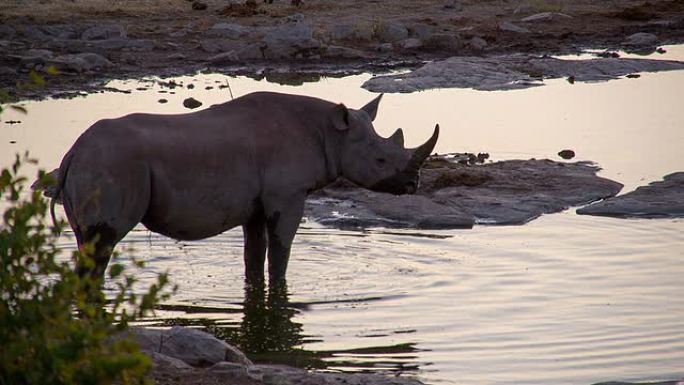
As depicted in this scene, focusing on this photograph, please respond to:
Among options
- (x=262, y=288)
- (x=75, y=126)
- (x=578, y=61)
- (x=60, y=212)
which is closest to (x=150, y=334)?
(x=262, y=288)

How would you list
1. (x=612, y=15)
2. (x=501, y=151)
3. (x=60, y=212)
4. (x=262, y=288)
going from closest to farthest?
(x=262, y=288)
(x=60, y=212)
(x=501, y=151)
(x=612, y=15)

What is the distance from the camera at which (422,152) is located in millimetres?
10383

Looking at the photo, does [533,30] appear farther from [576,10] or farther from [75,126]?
[75,126]

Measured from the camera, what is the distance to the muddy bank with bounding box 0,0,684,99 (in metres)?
22.7

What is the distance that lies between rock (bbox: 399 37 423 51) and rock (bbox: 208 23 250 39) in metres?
2.87

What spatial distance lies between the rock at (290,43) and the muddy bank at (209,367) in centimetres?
1641

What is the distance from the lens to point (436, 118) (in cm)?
1861

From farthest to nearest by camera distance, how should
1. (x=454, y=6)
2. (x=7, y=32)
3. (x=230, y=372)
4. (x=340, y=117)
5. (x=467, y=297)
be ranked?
(x=454, y=6) < (x=7, y=32) < (x=340, y=117) < (x=467, y=297) < (x=230, y=372)

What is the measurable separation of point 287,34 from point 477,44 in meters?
3.53

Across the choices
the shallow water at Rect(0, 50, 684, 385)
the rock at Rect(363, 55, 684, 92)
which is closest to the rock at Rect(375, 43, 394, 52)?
the rock at Rect(363, 55, 684, 92)

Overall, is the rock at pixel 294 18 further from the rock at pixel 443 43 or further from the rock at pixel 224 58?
the rock at pixel 224 58

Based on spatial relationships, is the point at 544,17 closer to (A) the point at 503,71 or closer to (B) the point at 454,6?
(B) the point at 454,6

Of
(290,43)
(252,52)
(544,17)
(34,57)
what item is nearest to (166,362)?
(34,57)

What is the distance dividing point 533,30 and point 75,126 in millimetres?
12479
